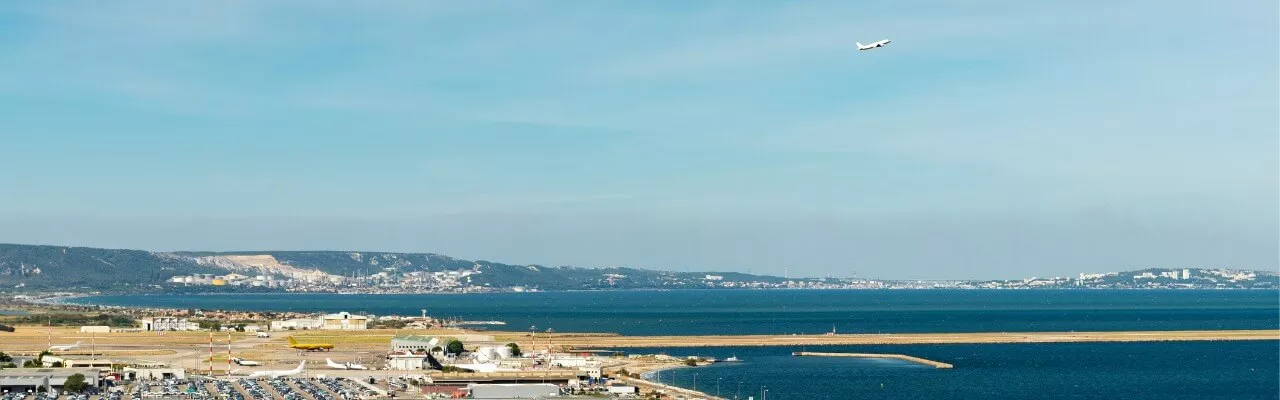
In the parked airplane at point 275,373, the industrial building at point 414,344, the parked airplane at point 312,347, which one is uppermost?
the industrial building at point 414,344

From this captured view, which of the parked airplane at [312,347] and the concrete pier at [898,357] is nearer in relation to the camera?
the concrete pier at [898,357]

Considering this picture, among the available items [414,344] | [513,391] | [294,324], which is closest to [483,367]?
[513,391]

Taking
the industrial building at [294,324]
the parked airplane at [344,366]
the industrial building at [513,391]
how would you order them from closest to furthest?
the industrial building at [513,391], the parked airplane at [344,366], the industrial building at [294,324]

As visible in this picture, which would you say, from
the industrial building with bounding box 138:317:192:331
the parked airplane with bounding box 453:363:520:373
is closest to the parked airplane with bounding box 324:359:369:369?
the parked airplane with bounding box 453:363:520:373

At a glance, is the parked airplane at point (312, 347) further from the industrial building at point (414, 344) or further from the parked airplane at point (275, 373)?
the parked airplane at point (275, 373)

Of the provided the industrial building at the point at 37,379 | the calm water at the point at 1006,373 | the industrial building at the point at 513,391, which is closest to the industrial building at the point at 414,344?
the calm water at the point at 1006,373

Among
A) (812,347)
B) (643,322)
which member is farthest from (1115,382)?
(643,322)

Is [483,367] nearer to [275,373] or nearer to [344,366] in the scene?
[344,366]
